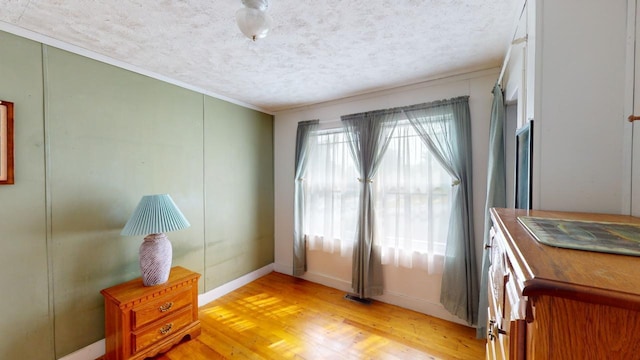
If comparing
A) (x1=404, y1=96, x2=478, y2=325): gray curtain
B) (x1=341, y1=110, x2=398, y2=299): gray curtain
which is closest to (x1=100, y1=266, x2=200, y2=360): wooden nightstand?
(x1=341, y1=110, x2=398, y2=299): gray curtain

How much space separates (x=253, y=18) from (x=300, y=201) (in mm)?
2355

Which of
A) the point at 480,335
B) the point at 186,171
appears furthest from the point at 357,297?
the point at 186,171

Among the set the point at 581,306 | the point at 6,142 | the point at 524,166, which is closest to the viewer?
the point at 581,306

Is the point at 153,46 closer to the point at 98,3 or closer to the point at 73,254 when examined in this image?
the point at 98,3

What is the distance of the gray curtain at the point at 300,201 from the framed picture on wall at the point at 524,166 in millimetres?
2317

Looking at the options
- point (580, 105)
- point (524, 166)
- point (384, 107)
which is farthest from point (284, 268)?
point (580, 105)

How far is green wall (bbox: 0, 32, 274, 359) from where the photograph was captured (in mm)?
1564

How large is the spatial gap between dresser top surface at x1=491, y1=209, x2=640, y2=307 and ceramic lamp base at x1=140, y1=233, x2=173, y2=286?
7.37 ft

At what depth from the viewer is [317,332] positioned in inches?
85.7

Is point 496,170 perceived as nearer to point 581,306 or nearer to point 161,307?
point 581,306

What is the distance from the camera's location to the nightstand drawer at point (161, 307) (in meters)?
1.76

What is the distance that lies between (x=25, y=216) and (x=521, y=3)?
132 inches

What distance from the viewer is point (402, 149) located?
2559mm

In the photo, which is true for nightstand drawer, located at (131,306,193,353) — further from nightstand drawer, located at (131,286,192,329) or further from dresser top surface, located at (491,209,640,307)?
dresser top surface, located at (491,209,640,307)
